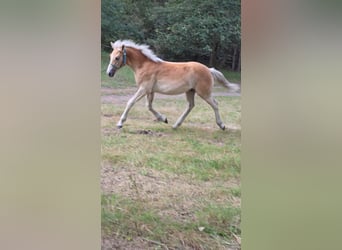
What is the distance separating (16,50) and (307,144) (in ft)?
4.40

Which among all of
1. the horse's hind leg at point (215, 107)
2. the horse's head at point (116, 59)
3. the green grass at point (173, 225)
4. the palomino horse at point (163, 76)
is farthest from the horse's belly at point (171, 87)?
the green grass at point (173, 225)

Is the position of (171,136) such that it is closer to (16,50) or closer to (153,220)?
(153,220)

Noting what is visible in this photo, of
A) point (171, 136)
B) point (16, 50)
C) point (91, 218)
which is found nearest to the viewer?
point (16, 50)

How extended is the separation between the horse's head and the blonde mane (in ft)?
0.06

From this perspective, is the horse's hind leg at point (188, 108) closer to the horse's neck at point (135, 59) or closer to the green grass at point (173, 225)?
the horse's neck at point (135, 59)

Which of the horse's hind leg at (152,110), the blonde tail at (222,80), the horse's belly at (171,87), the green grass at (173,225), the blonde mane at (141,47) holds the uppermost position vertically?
the blonde mane at (141,47)

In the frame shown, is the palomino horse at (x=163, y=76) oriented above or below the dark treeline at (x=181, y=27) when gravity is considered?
below

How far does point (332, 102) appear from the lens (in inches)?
66.4

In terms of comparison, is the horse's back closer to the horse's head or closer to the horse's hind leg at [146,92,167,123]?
the horse's hind leg at [146,92,167,123]

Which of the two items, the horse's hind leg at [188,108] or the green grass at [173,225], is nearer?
the green grass at [173,225]

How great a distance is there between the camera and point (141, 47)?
6.29 ft

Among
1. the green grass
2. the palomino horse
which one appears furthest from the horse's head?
the green grass

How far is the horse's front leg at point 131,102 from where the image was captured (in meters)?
1.89

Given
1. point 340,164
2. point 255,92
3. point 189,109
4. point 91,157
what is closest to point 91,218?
point 91,157
